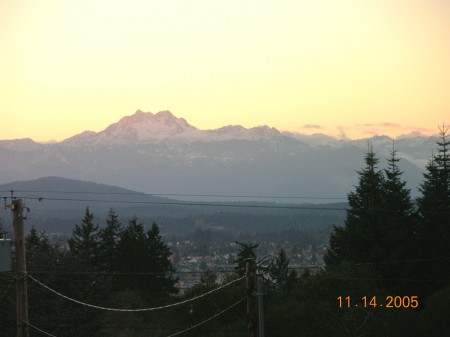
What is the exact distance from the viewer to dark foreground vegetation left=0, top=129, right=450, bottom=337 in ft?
189

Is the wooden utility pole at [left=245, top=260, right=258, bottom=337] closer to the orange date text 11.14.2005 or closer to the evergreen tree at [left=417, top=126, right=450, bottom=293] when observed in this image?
the orange date text 11.14.2005

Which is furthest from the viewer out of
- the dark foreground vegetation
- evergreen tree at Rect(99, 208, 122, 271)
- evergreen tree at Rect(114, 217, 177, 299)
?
evergreen tree at Rect(99, 208, 122, 271)

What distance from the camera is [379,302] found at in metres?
60.6

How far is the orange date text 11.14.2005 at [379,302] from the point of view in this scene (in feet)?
198

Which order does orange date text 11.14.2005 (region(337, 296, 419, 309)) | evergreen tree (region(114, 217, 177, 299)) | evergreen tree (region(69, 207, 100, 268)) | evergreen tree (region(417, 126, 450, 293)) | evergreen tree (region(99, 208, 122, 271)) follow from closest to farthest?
1. orange date text 11.14.2005 (region(337, 296, 419, 309))
2. evergreen tree (region(417, 126, 450, 293))
3. evergreen tree (region(114, 217, 177, 299))
4. evergreen tree (region(99, 208, 122, 271))
5. evergreen tree (region(69, 207, 100, 268))

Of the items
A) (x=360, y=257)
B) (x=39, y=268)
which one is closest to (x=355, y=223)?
(x=360, y=257)

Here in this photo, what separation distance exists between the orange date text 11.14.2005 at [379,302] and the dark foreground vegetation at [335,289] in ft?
0.36

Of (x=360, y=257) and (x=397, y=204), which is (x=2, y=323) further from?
(x=397, y=204)

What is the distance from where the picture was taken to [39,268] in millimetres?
58281

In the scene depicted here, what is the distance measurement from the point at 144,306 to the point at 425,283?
25693mm

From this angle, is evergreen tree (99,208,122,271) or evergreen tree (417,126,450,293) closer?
evergreen tree (417,126,450,293)

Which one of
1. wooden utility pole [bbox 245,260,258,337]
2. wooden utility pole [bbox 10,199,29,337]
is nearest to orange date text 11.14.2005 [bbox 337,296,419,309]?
wooden utility pole [bbox 10,199,29,337]

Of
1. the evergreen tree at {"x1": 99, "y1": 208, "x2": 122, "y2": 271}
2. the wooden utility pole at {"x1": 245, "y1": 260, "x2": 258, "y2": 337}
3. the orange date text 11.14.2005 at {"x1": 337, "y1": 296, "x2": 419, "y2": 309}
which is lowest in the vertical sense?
the orange date text 11.14.2005 at {"x1": 337, "y1": 296, "x2": 419, "y2": 309}

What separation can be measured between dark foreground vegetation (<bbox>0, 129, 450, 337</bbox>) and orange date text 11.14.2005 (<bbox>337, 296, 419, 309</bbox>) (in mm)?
109
